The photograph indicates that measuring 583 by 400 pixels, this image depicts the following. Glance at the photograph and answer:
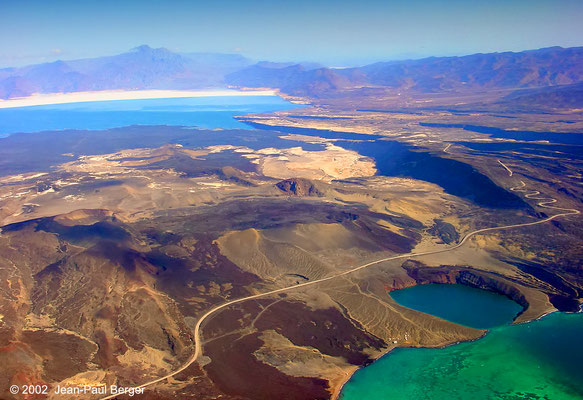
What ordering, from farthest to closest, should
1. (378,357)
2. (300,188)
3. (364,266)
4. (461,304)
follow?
(300,188)
(364,266)
(461,304)
(378,357)

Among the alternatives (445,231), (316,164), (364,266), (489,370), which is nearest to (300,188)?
(445,231)

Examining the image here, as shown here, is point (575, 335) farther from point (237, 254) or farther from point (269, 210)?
point (269, 210)

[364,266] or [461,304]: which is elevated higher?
[364,266]

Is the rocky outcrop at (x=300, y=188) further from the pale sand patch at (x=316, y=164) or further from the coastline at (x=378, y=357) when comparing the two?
the coastline at (x=378, y=357)

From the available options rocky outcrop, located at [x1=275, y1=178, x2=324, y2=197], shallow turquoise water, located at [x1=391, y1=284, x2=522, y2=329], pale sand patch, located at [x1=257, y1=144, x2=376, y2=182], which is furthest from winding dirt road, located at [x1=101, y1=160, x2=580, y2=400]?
pale sand patch, located at [x1=257, y1=144, x2=376, y2=182]

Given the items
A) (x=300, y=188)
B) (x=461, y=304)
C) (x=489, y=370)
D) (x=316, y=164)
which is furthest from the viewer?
(x=316, y=164)

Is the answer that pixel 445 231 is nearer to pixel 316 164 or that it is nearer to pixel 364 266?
pixel 364 266

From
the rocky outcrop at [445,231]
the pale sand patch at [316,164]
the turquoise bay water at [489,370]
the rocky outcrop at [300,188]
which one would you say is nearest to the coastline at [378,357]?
the turquoise bay water at [489,370]

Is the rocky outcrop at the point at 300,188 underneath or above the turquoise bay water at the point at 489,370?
above

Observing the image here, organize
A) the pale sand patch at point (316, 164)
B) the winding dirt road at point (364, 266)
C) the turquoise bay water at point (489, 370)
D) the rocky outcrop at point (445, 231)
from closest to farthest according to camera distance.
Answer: the turquoise bay water at point (489, 370) < the winding dirt road at point (364, 266) < the rocky outcrop at point (445, 231) < the pale sand patch at point (316, 164)
